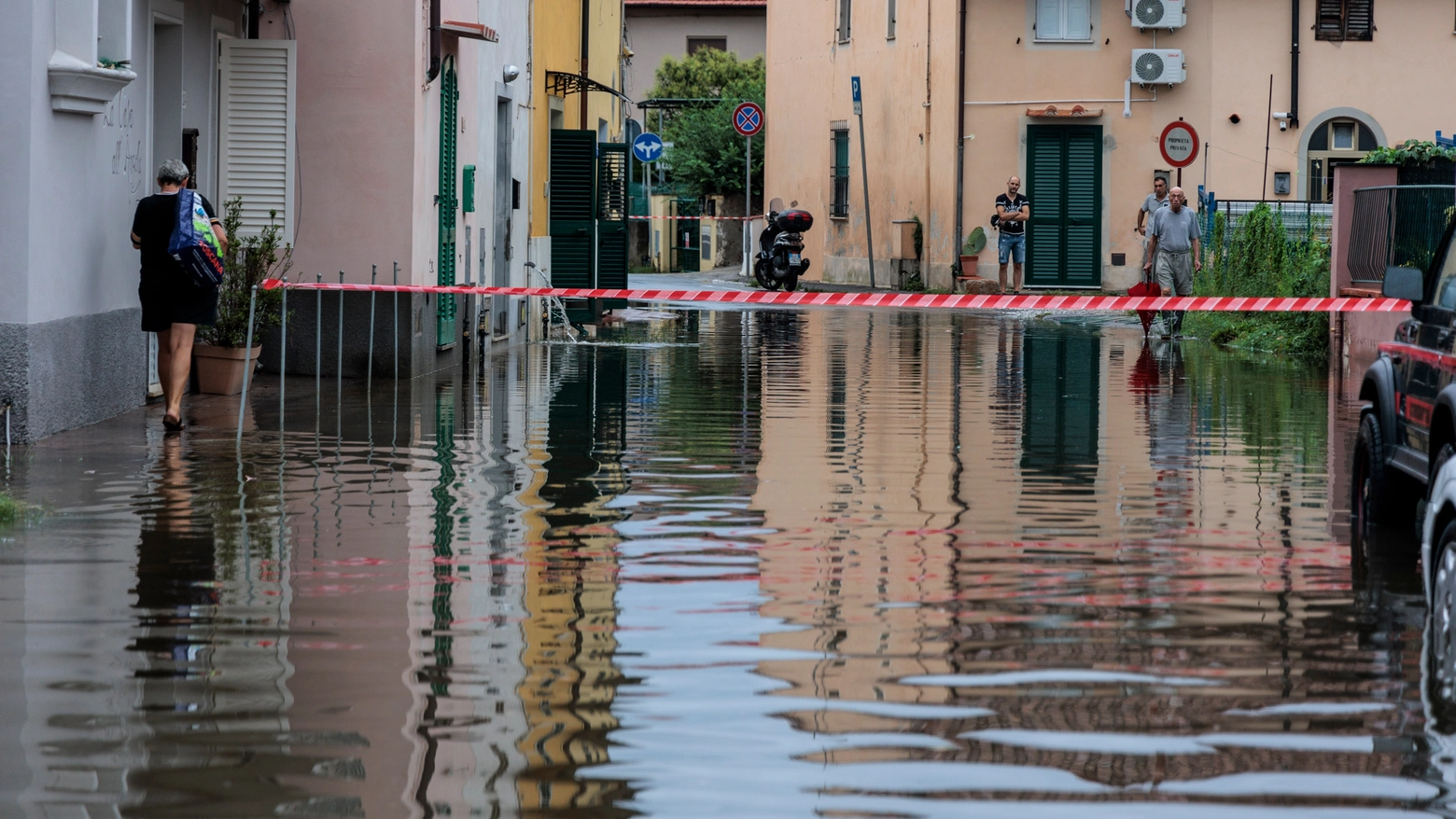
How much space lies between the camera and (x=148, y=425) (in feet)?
41.1

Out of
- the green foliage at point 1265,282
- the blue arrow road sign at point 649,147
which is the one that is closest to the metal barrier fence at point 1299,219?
the green foliage at point 1265,282

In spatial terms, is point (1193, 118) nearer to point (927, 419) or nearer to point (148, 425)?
point (927, 419)

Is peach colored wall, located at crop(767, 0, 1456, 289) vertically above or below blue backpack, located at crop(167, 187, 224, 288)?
above

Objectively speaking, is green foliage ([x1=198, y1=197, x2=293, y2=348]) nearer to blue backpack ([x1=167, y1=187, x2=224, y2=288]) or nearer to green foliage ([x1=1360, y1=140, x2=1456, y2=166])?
blue backpack ([x1=167, y1=187, x2=224, y2=288])

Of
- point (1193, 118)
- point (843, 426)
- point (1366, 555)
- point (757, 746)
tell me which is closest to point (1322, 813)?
point (757, 746)

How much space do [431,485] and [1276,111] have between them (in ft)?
88.1

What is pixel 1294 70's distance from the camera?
113ft

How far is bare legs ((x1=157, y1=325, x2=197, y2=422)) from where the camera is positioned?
12359mm

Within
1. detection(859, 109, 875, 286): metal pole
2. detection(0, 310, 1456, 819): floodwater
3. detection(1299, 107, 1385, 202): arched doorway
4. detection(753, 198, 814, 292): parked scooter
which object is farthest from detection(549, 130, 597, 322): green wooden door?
detection(1299, 107, 1385, 202): arched doorway

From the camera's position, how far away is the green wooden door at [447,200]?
18.1 metres

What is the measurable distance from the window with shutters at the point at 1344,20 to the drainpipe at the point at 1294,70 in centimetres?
36

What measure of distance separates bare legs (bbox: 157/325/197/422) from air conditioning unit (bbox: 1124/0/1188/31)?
2461cm

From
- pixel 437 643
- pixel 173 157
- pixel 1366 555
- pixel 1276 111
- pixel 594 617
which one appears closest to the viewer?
pixel 437 643

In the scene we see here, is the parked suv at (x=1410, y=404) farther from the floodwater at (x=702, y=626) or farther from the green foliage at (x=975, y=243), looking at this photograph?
the green foliage at (x=975, y=243)
